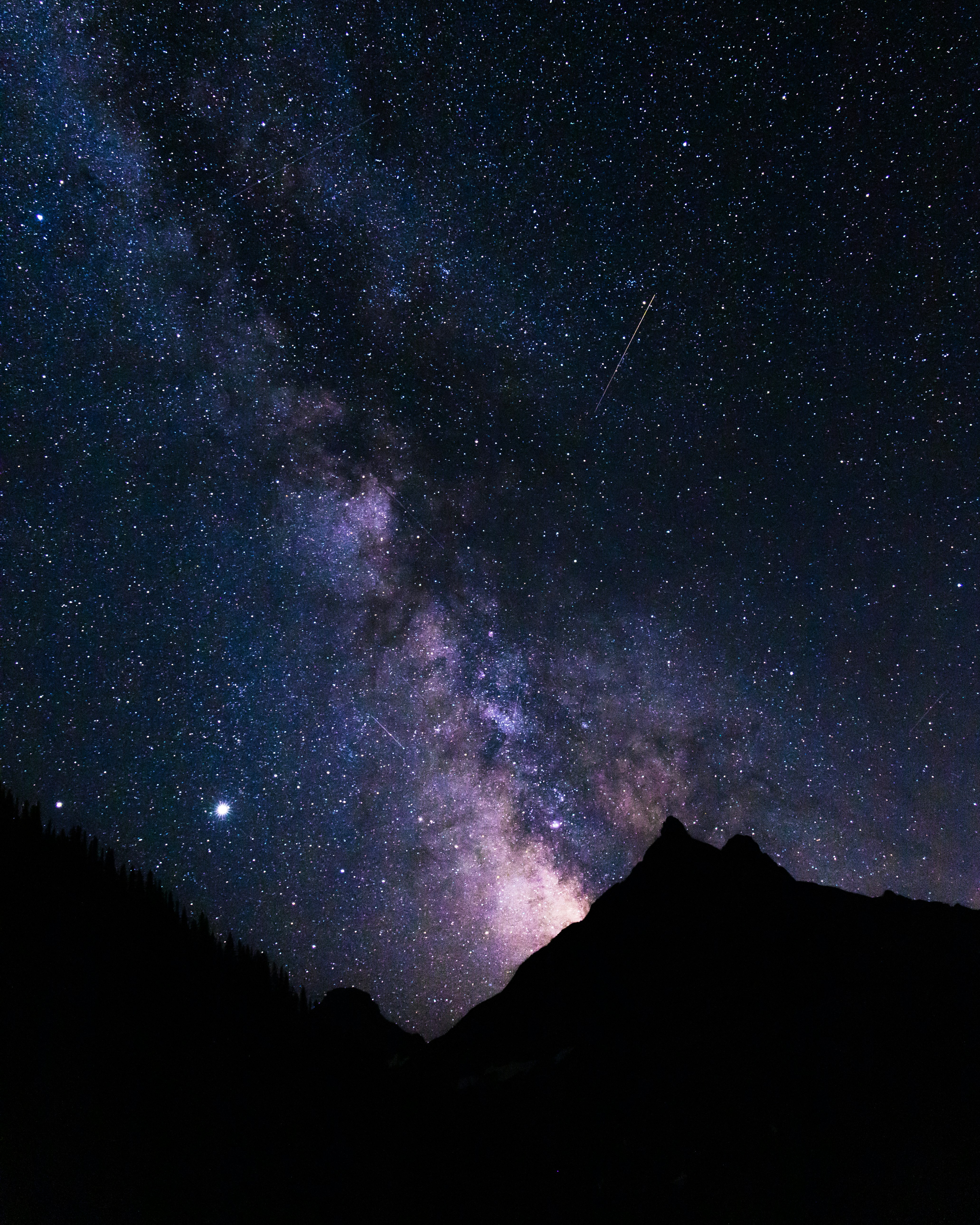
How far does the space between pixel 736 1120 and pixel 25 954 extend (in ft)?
195

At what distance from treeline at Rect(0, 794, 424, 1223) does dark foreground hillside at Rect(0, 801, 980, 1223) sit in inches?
1.4

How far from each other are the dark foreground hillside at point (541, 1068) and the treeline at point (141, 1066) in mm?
34

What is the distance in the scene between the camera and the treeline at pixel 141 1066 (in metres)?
8.90

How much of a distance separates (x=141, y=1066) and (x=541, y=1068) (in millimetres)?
61376

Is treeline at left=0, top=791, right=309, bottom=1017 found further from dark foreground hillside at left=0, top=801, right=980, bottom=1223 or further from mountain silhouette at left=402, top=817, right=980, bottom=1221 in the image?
mountain silhouette at left=402, top=817, right=980, bottom=1221

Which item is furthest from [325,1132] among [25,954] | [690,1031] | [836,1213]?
[690,1031]

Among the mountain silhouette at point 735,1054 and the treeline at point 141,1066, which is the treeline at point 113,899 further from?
the mountain silhouette at point 735,1054

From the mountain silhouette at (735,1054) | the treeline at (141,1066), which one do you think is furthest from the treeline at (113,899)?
the mountain silhouette at (735,1054)

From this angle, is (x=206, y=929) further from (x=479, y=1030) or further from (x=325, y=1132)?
(x=479, y=1030)

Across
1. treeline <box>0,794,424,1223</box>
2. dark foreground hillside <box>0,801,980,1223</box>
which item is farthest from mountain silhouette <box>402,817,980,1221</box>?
treeline <box>0,794,424,1223</box>

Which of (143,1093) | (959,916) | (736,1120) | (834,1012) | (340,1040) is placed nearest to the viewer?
(143,1093)

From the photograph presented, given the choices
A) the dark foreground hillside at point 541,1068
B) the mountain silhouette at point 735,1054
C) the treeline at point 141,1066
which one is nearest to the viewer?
the treeline at point 141,1066

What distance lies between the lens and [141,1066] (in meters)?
9.86

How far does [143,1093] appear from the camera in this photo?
980cm
